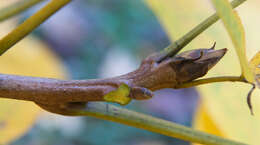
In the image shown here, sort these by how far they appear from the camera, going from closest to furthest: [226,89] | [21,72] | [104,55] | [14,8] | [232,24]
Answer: [232,24]
[14,8]
[226,89]
[21,72]
[104,55]

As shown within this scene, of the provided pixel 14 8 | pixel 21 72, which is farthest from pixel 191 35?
pixel 21 72

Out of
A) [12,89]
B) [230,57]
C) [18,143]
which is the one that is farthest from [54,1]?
[18,143]

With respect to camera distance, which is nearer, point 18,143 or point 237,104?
point 237,104

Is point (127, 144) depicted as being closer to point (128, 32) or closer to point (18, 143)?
point (18, 143)

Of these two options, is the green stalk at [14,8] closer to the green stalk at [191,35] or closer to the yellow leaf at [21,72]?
the green stalk at [191,35]

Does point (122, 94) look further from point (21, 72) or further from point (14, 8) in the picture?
point (21, 72)

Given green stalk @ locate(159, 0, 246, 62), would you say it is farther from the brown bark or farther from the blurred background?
the blurred background
